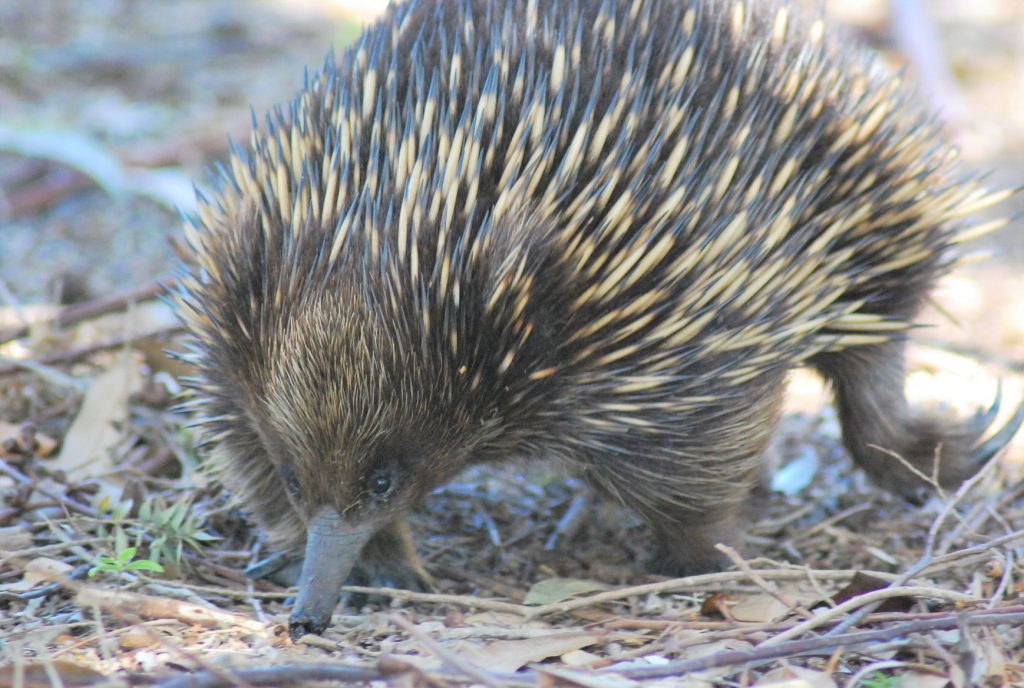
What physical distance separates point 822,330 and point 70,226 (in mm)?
3955

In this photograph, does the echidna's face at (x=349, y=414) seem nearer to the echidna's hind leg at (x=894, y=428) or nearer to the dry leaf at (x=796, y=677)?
the dry leaf at (x=796, y=677)

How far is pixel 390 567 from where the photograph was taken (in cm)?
355

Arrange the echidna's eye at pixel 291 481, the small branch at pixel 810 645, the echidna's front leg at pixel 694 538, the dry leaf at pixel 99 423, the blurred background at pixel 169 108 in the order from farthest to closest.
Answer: the blurred background at pixel 169 108
the dry leaf at pixel 99 423
the echidna's front leg at pixel 694 538
the echidna's eye at pixel 291 481
the small branch at pixel 810 645

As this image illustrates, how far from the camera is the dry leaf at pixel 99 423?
3.91 m

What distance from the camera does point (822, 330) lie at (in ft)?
11.7

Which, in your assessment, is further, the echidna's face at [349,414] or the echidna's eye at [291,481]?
the echidna's eye at [291,481]

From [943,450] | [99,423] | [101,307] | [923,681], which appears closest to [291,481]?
[99,423]

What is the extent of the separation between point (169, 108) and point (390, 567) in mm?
4678

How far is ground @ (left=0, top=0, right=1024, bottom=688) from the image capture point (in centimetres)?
282

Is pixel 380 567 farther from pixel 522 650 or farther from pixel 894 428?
pixel 894 428

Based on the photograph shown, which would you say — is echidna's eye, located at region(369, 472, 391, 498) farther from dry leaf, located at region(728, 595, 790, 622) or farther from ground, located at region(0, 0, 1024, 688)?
dry leaf, located at region(728, 595, 790, 622)

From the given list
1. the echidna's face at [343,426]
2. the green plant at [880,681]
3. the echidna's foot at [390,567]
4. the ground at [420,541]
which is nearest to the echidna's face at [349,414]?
the echidna's face at [343,426]

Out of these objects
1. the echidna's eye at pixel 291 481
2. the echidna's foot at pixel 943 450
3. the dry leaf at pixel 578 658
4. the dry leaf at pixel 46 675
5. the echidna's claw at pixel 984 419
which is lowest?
the dry leaf at pixel 46 675

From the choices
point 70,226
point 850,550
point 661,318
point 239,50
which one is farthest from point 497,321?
point 239,50
